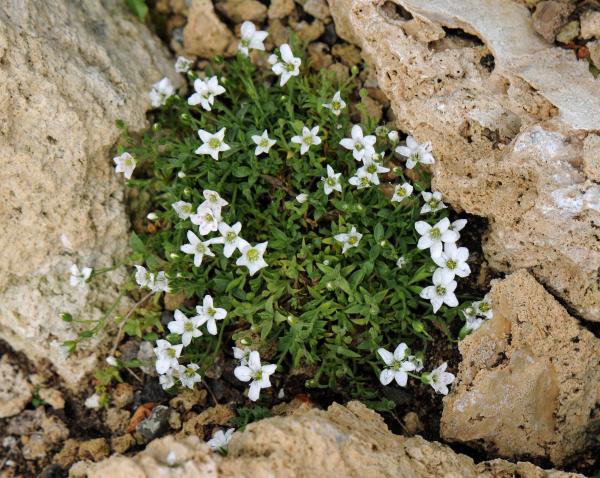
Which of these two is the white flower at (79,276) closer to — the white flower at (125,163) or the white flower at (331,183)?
the white flower at (125,163)

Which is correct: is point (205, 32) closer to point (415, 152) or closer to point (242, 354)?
point (415, 152)

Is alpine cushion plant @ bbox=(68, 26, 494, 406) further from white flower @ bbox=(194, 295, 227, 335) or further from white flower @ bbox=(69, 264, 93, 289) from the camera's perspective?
white flower @ bbox=(69, 264, 93, 289)

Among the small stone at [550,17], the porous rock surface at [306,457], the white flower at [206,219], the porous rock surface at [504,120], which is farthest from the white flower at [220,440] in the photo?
the small stone at [550,17]

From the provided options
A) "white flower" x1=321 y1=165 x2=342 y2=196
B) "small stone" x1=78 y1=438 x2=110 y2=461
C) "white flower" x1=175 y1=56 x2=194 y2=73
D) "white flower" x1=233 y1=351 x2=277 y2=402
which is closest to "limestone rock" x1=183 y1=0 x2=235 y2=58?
"white flower" x1=175 y1=56 x2=194 y2=73

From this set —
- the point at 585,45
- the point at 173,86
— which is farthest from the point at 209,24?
the point at 585,45

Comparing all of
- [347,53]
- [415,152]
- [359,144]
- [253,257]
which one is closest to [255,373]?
[253,257]

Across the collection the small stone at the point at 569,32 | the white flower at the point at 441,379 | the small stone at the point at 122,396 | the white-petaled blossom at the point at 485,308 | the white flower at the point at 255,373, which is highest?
the small stone at the point at 569,32

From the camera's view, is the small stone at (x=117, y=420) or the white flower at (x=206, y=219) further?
the small stone at (x=117, y=420)
